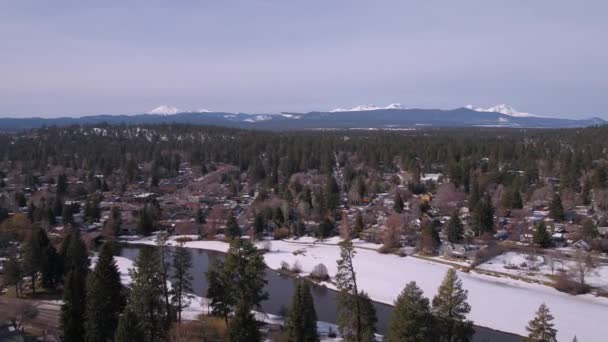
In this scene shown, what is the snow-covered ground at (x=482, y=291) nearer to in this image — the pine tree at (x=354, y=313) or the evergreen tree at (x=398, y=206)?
the evergreen tree at (x=398, y=206)

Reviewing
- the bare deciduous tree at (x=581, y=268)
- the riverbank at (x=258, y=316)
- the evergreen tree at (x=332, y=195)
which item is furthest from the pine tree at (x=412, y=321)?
the evergreen tree at (x=332, y=195)

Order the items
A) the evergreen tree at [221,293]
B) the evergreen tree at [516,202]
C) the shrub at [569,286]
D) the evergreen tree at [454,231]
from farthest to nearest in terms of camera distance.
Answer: the evergreen tree at [516,202]
the evergreen tree at [454,231]
the shrub at [569,286]
the evergreen tree at [221,293]

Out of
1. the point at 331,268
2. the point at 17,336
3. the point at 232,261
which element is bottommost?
the point at 331,268

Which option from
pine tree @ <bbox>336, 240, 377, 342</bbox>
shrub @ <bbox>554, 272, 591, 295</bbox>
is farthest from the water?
shrub @ <bbox>554, 272, 591, 295</bbox>

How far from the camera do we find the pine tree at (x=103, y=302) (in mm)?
10836

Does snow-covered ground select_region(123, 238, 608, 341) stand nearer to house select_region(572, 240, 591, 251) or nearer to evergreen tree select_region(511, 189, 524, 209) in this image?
house select_region(572, 240, 591, 251)

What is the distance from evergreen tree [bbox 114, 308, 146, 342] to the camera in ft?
30.5

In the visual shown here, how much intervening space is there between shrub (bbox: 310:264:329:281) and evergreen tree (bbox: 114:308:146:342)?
36.3 ft

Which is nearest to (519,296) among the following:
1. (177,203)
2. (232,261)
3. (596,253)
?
(596,253)

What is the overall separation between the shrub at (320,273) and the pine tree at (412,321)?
10326 mm

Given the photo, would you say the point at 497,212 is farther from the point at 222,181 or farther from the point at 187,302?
the point at 222,181

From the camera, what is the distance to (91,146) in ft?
198

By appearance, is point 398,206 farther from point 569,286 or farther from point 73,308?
point 73,308

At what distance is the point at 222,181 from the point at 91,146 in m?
25.6
